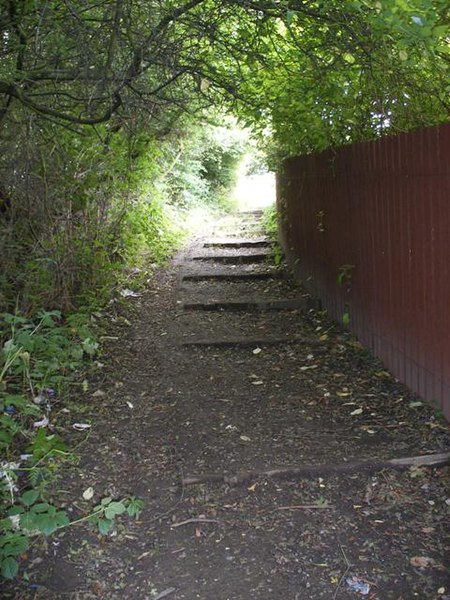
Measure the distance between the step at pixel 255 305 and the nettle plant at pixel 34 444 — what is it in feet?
6.64

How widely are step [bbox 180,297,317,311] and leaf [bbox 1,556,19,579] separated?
4.82 m

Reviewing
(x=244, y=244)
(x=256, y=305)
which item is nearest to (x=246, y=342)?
(x=256, y=305)

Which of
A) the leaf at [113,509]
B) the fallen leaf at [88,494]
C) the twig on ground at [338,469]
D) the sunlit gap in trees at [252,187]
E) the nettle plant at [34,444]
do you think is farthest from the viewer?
the sunlit gap in trees at [252,187]

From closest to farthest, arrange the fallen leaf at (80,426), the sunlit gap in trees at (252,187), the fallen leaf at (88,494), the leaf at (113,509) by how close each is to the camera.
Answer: the leaf at (113,509) < the fallen leaf at (88,494) < the fallen leaf at (80,426) < the sunlit gap in trees at (252,187)

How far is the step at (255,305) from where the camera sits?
23.8 ft

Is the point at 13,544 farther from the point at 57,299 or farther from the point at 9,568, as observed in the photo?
the point at 57,299

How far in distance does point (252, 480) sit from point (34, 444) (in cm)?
137

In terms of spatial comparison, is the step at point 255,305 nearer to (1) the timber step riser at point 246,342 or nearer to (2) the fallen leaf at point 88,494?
(1) the timber step riser at point 246,342

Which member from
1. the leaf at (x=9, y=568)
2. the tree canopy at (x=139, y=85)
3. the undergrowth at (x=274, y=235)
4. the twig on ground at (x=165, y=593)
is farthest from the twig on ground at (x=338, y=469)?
the undergrowth at (x=274, y=235)

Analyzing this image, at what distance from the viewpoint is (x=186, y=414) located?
4.59m

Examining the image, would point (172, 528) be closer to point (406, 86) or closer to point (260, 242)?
point (406, 86)

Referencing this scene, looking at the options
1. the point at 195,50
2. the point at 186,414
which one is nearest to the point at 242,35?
the point at 195,50

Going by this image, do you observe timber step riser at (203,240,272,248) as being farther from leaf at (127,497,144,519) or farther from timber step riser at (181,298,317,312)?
leaf at (127,497,144,519)

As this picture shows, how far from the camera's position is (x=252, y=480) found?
3611 millimetres
